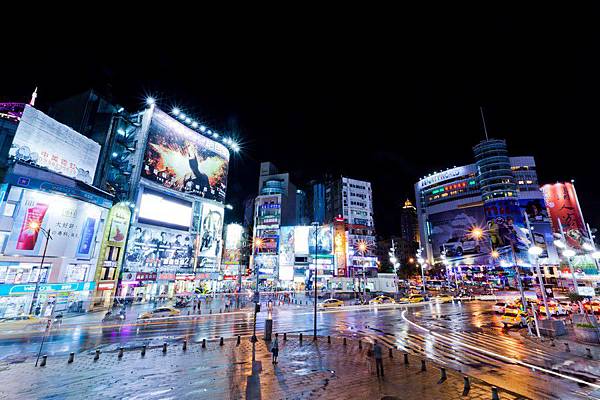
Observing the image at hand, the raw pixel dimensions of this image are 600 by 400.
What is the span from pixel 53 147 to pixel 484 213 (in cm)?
13178

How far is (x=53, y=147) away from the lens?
128 feet

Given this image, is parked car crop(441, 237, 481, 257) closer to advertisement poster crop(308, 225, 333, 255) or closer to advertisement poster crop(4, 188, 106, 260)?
advertisement poster crop(308, 225, 333, 255)

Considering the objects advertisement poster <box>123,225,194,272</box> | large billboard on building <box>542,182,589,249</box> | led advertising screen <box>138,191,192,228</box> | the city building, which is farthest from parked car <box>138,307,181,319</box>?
large billboard on building <box>542,182,589,249</box>

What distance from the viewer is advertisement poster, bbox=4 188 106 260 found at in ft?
106

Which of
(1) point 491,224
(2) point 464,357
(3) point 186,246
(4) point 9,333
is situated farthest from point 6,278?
(1) point 491,224

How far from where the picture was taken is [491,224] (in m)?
103

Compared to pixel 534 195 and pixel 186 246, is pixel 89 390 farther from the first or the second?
pixel 534 195

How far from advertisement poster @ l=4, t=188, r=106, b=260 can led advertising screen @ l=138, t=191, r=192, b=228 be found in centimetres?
1153

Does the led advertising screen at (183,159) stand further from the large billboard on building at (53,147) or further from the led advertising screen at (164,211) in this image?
the large billboard on building at (53,147)

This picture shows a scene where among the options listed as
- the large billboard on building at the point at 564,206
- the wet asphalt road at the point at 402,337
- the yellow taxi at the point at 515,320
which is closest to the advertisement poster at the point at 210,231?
the wet asphalt road at the point at 402,337

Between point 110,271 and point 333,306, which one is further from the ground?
point 110,271

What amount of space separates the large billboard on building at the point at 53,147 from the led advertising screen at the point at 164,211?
1089 centimetres

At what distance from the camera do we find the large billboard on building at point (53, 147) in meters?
35.4

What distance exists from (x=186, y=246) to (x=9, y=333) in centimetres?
3842
